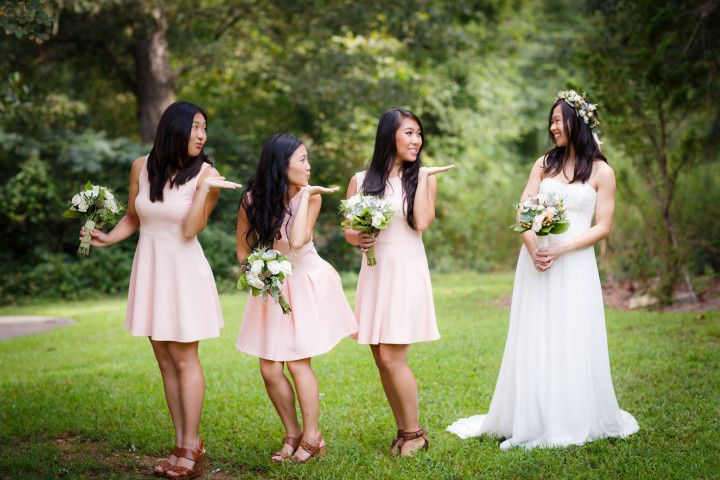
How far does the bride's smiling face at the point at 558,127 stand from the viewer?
209 inches

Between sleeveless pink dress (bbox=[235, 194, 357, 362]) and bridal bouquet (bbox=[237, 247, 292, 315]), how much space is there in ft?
1.11

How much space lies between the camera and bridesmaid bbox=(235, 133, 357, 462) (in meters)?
5.00

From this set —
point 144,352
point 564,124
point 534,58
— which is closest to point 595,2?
point 564,124

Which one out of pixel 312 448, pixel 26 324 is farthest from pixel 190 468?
pixel 26 324

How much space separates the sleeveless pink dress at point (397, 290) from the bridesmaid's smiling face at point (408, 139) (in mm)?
198

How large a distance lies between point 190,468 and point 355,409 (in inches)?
70.2

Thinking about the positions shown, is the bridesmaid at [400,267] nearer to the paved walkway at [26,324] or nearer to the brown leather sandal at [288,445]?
the brown leather sandal at [288,445]

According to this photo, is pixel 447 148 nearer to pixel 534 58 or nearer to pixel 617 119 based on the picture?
pixel 534 58

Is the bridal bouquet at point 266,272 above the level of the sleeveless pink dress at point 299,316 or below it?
above

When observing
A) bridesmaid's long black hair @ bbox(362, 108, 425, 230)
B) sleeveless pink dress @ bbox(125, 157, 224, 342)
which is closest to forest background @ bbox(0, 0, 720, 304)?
sleeveless pink dress @ bbox(125, 157, 224, 342)

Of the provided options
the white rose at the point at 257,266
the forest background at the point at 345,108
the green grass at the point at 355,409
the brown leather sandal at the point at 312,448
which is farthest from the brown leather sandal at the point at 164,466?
the forest background at the point at 345,108

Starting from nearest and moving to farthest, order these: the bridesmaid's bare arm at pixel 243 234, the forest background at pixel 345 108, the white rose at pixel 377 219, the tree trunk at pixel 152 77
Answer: the white rose at pixel 377 219 → the bridesmaid's bare arm at pixel 243 234 → the forest background at pixel 345 108 → the tree trunk at pixel 152 77

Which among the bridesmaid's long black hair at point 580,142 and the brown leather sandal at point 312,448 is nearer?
the brown leather sandal at point 312,448

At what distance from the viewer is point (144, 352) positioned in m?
9.64
